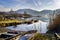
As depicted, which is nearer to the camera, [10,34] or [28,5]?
[10,34]

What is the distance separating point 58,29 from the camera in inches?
71.9

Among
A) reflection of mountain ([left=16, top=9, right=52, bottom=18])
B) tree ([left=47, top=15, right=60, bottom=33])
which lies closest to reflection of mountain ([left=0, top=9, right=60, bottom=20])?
reflection of mountain ([left=16, top=9, right=52, bottom=18])

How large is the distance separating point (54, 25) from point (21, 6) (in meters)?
0.59

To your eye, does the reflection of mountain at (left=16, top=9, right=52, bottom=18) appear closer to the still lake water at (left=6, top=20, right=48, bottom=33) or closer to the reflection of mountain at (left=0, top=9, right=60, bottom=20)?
the reflection of mountain at (left=0, top=9, right=60, bottom=20)

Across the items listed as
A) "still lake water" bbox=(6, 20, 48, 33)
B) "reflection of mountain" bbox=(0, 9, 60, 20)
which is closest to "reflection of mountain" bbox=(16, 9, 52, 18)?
"reflection of mountain" bbox=(0, 9, 60, 20)

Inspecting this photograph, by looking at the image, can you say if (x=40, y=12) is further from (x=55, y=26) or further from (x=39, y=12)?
(x=55, y=26)

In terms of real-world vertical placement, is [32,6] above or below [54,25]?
above

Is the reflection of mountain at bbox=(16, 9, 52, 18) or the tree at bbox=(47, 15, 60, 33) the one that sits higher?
the reflection of mountain at bbox=(16, 9, 52, 18)

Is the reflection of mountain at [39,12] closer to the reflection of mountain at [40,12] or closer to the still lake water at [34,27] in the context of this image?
the reflection of mountain at [40,12]

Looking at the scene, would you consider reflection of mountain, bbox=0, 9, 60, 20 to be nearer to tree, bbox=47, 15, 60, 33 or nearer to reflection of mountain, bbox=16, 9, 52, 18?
reflection of mountain, bbox=16, 9, 52, 18

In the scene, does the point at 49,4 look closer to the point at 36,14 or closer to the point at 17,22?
the point at 36,14

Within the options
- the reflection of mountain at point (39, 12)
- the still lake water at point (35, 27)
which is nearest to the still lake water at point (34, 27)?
the still lake water at point (35, 27)

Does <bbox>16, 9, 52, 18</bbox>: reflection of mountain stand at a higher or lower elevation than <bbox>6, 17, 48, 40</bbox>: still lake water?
higher

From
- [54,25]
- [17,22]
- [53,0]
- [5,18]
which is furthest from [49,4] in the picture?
[5,18]
